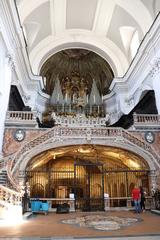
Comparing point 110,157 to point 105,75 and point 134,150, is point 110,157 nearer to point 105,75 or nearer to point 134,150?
point 134,150

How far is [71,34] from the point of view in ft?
83.4

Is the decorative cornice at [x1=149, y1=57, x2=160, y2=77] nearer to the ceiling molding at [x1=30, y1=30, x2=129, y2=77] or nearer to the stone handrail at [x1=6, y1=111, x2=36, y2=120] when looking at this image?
the ceiling molding at [x1=30, y1=30, x2=129, y2=77]

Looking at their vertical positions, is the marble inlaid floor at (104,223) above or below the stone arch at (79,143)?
below

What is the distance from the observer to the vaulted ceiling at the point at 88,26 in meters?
19.9

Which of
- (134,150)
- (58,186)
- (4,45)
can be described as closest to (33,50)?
(4,45)

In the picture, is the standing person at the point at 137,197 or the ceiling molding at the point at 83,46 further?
the ceiling molding at the point at 83,46

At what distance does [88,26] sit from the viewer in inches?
983

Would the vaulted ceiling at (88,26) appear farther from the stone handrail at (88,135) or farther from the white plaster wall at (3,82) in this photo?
the stone handrail at (88,135)

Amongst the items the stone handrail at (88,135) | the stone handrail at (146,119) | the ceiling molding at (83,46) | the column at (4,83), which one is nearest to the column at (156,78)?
the stone handrail at (146,119)

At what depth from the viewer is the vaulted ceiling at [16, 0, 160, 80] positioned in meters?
19.9

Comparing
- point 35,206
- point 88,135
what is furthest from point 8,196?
point 88,135

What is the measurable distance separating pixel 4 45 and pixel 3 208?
31.6 ft

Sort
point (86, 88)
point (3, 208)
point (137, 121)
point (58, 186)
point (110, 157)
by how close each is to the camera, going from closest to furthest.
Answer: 1. point (3, 208)
2. point (137, 121)
3. point (110, 157)
4. point (58, 186)
5. point (86, 88)

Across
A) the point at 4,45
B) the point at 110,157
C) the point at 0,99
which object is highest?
the point at 4,45
